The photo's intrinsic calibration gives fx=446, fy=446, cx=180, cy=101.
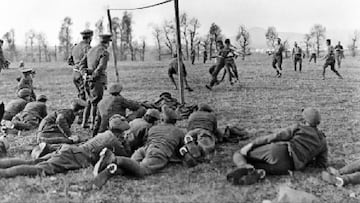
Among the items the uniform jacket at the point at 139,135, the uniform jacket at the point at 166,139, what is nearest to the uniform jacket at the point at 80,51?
the uniform jacket at the point at 139,135

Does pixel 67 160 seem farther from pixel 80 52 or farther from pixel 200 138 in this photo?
pixel 80 52

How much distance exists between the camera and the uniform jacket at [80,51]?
10081 millimetres

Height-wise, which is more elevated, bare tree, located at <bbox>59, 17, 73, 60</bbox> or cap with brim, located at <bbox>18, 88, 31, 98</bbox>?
bare tree, located at <bbox>59, 17, 73, 60</bbox>

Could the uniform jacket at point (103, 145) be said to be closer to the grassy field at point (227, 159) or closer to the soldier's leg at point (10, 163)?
the grassy field at point (227, 159)

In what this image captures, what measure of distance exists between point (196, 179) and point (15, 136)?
15.2ft

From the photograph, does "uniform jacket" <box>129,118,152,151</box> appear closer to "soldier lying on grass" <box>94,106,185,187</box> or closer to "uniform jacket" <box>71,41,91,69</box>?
"soldier lying on grass" <box>94,106,185,187</box>

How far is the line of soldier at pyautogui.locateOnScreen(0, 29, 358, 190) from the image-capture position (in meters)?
5.62

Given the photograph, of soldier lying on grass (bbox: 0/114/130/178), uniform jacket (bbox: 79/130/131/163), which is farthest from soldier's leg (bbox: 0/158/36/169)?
uniform jacket (bbox: 79/130/131/163)

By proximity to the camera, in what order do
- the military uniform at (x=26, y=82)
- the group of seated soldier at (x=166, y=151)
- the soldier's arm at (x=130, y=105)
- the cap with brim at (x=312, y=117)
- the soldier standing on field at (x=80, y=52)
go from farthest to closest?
the military uniform at (x=26, y=82) → the soldier standing on field at (x=80, y=52) → the soldier's arm at (x=130, y=105) → the cap with brim at (x=312, y=117) → the group of seated soldier at (x=166, y=151)

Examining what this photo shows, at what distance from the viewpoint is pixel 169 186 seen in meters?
5.47

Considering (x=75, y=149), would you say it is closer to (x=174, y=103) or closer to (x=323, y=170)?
(x=323, y=170)

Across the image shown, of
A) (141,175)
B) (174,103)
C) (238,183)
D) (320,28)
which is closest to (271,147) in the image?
(238,183)

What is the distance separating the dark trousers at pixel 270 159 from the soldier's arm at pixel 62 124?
3.43 meters

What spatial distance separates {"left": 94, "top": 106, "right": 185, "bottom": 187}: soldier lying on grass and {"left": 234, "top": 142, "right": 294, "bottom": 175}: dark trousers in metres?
0.99
